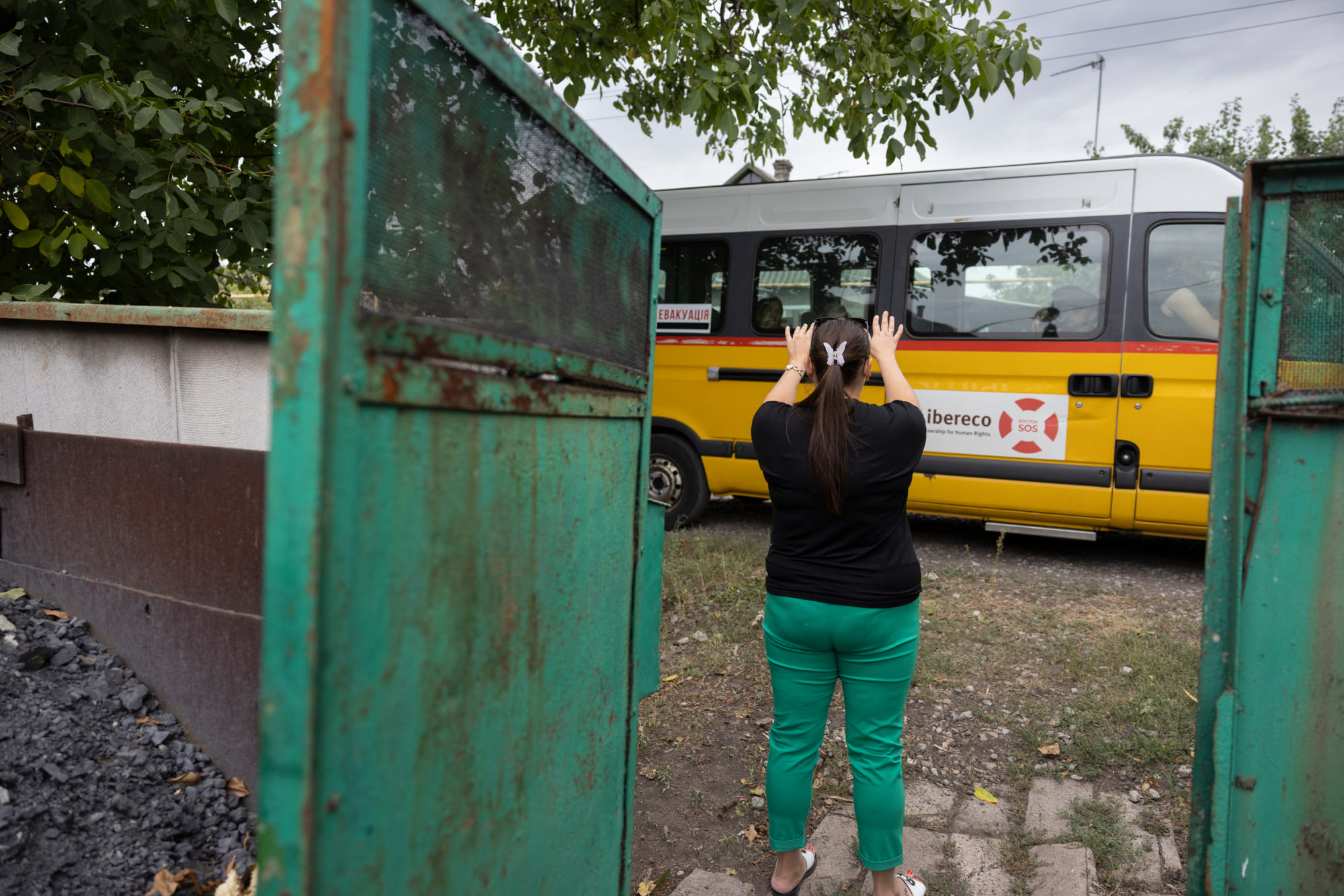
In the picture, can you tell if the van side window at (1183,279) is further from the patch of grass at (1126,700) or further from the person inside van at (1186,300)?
the patch of grass at (1126,700)

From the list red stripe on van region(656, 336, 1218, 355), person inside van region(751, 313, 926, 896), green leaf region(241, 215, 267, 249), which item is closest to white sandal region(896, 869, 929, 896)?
person inside van region(751, 313, 926, 896)

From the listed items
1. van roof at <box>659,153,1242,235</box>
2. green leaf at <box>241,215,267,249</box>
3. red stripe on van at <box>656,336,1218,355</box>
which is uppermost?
van roof at <box>659,153,1242,235</box>

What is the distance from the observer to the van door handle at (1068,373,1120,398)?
5574 mm

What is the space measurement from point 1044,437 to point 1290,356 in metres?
4.62

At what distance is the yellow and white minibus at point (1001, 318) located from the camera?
5.48m

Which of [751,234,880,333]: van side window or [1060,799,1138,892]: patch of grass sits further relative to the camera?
[751,234,880,333]: van side window

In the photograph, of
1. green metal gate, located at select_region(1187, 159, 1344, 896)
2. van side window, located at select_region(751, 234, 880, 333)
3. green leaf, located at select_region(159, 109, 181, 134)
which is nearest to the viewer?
green metal gate, located at select_region(1187, 159, 1344, 896)

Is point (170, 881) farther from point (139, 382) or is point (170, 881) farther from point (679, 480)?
point (679, 480)

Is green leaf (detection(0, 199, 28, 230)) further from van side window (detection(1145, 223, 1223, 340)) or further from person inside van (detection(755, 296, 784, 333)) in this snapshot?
van side window (detection(1145, 223, 1223, 340))

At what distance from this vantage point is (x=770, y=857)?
2.67 meters

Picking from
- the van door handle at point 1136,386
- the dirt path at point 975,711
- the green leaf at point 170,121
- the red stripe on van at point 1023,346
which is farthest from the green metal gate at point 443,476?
the van door handle at point 1136,386

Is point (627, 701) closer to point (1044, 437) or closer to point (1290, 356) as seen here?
point (1290, 356)

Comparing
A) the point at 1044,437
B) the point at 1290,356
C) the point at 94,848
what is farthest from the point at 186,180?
the point at 1044,437

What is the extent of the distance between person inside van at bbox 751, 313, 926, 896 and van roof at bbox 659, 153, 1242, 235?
416cm
